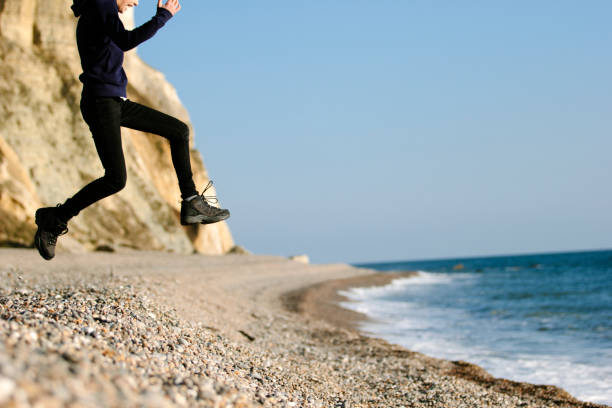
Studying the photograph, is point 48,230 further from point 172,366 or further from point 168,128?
Result: point 172,366

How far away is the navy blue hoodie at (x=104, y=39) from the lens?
14.7 ft

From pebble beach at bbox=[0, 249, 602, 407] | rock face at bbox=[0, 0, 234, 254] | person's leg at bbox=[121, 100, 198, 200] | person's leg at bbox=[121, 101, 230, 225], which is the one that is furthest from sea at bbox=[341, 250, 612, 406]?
rock face at bbox=[0, 0, 234, 254]

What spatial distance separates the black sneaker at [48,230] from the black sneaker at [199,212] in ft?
3.73

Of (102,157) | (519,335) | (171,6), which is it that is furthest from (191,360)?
(519,335)

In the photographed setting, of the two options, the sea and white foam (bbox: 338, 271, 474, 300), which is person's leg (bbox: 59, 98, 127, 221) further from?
white foam (bbox: 338, 271, 474, 300)

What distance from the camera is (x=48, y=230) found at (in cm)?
529

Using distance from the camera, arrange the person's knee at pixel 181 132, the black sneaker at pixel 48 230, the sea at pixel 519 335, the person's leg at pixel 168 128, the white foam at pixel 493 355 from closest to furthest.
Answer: the person's leg at pixel 168 128 → the person's knee at pixel 181 132 → the black sneaker at pixel 48 230 → the white foam at pixel 493 355 → the sea at pixel 519 335

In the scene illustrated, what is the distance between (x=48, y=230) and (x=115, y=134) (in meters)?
1.37

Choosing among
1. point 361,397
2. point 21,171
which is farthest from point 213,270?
point 361,397

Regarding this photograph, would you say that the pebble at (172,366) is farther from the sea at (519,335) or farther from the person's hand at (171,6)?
the person's hand at (171,6)

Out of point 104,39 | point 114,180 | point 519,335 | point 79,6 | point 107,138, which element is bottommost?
point 519,335

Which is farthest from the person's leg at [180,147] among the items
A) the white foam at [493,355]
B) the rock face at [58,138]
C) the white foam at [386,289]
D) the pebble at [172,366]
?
the white foam at [386,289]

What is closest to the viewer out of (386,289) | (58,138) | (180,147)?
(180,147)

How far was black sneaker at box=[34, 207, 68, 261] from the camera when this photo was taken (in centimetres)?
526
